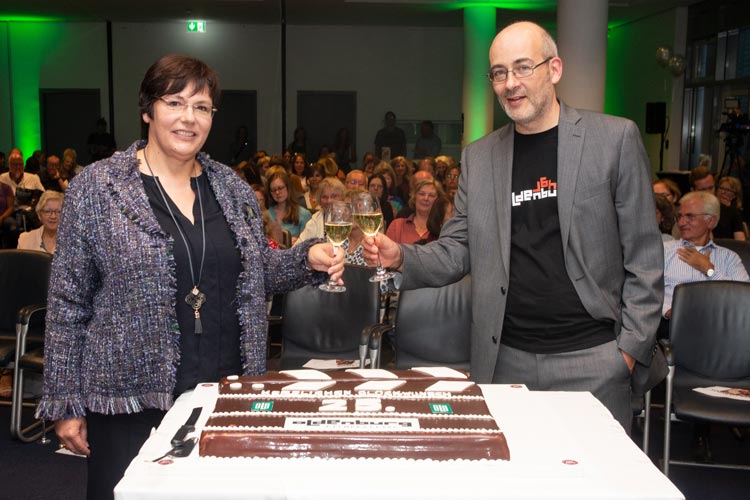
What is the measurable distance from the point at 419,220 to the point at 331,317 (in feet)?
6.81

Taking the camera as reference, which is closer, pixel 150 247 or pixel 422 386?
pixel 422 386

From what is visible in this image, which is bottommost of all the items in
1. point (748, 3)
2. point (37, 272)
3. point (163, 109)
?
point (37, 272)

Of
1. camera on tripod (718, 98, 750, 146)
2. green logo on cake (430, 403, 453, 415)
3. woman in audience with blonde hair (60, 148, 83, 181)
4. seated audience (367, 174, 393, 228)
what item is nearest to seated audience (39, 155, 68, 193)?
woman in audience with blonde hair (60, 148, 83, 181)

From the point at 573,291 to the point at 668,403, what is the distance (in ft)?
5.23

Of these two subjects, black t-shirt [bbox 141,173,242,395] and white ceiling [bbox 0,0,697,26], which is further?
white ceiling [bbox 0,0,697,26]

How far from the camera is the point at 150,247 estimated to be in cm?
195

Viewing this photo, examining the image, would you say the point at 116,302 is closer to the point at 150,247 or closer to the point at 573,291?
the point at 150,247

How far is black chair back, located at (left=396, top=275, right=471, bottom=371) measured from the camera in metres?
4.02

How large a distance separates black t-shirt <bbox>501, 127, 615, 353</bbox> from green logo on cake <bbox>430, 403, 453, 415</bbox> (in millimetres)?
792

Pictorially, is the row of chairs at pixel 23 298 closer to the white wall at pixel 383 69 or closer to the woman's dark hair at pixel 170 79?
the woman's dark hair at pixel 170 79

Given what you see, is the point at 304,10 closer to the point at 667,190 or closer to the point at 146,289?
the point at 667,190

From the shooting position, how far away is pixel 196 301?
2.01m

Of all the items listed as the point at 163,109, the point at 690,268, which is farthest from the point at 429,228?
the point at 163,109

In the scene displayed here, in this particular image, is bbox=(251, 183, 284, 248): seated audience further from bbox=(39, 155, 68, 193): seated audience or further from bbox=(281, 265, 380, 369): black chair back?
bbox=(39, 155, 68, 193): seated audience
